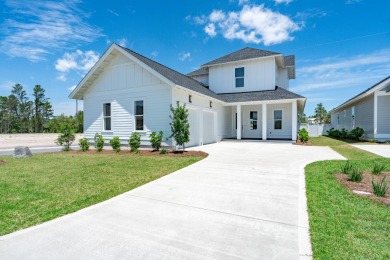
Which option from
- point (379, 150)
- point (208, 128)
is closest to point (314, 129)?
point (379, 150)

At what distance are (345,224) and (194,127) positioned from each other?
37.0 ft

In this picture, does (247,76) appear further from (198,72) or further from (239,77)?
(198,72)

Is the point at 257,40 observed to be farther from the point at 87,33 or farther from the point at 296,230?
the point at 296,230

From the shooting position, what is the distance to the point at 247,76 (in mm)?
19250

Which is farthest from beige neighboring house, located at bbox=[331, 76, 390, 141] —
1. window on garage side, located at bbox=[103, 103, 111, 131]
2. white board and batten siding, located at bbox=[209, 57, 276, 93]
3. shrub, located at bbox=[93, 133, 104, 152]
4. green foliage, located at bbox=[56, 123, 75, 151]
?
green foliage, located at bbox=[56, 123, 75, 151]

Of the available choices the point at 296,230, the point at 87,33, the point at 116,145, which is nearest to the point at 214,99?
the point at 116,145

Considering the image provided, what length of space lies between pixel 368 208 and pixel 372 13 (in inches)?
618

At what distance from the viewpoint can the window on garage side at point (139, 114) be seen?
523 inches

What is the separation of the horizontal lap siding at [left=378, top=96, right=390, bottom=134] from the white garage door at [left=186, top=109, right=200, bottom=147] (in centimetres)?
1433

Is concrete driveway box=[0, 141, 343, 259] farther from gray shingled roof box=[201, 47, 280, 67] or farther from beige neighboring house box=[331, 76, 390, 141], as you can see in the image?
gray shingled roof box=[201, 47, 280, 67]

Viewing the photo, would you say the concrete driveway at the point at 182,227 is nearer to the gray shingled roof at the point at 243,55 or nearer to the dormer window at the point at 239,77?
the dormer window at the point at 239,77

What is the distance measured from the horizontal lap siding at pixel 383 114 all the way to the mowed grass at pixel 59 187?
16686 mm

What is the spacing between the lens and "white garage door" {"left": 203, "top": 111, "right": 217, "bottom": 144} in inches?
610

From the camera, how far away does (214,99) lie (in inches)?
617
